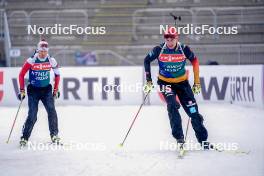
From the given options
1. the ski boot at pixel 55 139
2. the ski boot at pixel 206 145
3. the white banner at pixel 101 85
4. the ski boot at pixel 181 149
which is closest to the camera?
the ski boot at pixel 181 149

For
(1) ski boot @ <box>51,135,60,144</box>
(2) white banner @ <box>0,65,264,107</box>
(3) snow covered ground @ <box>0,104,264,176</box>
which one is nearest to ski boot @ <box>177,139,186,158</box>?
(3) snow covered ground @ <box>0,104,264,176</box>

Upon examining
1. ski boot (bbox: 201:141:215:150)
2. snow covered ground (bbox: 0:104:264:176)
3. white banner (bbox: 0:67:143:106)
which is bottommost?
snow covered ground (bbox: 0:104:264:176)

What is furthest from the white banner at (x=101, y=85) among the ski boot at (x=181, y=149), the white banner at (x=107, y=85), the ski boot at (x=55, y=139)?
the ski boot at (x=181, y=149)

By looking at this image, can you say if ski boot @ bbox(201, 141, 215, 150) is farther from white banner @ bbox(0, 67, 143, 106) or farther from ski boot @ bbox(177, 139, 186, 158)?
white banner @ bbox(0, 67, 143, 106)

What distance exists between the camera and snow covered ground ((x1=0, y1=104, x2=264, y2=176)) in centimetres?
691

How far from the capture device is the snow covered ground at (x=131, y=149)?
22.7 ft

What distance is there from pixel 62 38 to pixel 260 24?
8.46 meters

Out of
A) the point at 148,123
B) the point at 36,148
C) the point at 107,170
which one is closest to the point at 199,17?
the point at 148,123

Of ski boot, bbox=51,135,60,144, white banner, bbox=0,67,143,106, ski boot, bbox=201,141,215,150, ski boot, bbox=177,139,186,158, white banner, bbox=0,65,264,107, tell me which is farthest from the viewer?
white banner, bbox=0,67,143,106

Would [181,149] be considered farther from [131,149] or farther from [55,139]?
[55,139]

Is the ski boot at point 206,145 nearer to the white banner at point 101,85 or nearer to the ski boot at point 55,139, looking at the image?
the ski boot at point 55,139

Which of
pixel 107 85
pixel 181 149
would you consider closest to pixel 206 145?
pixel 181 149

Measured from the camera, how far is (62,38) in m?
22.3

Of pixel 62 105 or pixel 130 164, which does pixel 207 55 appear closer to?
pixel 62 105
